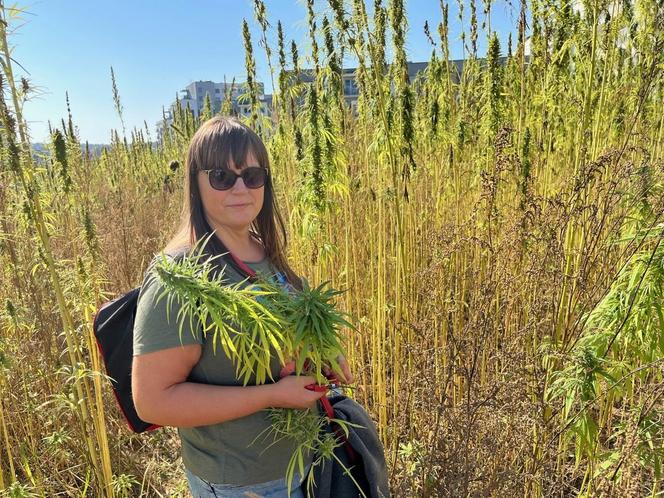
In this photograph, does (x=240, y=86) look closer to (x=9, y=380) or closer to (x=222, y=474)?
(x=9, y=380)

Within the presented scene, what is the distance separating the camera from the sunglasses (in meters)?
1.10

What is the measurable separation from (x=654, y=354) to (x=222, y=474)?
1.08m

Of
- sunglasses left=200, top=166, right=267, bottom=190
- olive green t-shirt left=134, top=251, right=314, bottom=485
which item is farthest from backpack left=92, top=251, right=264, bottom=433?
sunglasses left=200, top=166, right=267, bottom=190

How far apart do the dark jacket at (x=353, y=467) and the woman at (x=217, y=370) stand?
3.0 inches

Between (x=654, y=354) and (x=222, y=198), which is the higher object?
(x=222, y=198)

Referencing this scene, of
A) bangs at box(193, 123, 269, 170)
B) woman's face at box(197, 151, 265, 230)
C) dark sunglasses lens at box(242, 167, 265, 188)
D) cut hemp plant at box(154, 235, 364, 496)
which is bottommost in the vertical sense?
cut hemp plant at box(154, 235, 364, 496)

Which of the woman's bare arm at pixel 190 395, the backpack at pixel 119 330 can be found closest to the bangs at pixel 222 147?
the backpack at pixel 119 330

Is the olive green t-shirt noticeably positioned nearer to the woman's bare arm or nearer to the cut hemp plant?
the woman's bare arm

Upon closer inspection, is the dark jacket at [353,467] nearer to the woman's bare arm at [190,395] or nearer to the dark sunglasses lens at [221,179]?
the woman's bare arm at [190,395]

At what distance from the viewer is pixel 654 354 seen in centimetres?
107

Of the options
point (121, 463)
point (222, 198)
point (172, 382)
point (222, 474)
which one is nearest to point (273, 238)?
point (222, 198)

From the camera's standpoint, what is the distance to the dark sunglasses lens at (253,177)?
1.13 meters

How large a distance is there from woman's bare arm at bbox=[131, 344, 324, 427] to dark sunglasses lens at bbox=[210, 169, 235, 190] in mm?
406

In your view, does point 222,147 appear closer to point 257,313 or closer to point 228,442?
point 257,313
